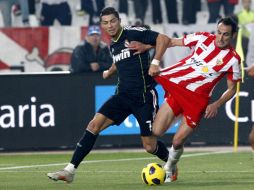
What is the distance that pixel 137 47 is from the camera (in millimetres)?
13555

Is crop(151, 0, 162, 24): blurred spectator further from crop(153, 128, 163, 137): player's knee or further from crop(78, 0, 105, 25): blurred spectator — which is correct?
crop(153, 128, 163, 137): player's knee

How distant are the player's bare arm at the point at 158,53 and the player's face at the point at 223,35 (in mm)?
633

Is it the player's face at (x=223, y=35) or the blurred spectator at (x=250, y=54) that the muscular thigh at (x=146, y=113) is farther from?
the blurred spectator at (x=250, y=54)

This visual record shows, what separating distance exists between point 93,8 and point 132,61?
1072 cm

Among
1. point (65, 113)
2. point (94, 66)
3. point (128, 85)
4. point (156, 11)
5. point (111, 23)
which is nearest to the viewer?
point (111, 23)

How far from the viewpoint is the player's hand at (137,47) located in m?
13.6

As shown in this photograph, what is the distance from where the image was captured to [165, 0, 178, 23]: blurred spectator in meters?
24.0

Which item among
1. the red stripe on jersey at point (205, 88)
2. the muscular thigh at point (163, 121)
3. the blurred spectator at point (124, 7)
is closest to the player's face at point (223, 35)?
the red stripe on jersey at point (205, 88)

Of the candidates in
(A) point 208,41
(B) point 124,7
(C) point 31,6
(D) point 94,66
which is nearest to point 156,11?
(B) point 124,7

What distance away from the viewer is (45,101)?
20.1 metres

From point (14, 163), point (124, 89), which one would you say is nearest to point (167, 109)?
point (124, 89)

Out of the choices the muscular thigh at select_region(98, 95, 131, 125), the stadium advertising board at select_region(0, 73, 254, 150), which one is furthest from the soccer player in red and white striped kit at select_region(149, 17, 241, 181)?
the stadium advertising board at select_region(0, 73, 254, 150)

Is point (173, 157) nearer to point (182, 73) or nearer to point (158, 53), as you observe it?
point (182, 73)

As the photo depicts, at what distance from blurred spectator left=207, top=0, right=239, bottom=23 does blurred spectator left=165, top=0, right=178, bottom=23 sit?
0.75 metres
